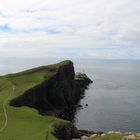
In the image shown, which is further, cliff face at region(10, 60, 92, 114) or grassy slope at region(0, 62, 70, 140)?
cliff face at region(10, 60, 92, 114)

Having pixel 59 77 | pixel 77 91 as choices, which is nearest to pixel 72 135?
pixel 59 77

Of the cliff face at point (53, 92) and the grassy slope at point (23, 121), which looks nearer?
the grassy slope at point (23, 121)

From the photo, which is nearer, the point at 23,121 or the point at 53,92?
the point at 23,121

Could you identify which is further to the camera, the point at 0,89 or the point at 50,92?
the point at 50,92

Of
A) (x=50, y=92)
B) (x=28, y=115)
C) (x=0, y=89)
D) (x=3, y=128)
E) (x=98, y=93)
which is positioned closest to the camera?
(x=3, y=128)

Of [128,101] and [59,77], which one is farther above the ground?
[59,77]

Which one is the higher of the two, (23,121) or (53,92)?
(23,121)

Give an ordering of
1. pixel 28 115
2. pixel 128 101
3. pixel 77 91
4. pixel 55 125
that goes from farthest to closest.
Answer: pixel 77 91 → pixel 128 101 → pixel 28 115 → pixel 55 125

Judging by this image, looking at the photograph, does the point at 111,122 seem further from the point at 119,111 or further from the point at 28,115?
the point at 28,115
